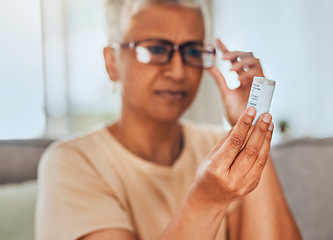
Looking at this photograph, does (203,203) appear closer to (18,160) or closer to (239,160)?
(239,160)

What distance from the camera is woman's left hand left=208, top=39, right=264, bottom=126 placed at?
66 centimetres

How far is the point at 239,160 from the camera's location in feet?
1.79

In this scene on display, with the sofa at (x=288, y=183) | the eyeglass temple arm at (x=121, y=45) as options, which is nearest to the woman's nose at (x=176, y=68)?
the eyeglass temple arm at (x=121, y=45)

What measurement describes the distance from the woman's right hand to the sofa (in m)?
0.68

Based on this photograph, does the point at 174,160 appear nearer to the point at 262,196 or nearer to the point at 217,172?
the point at 262,196

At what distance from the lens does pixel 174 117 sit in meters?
0.92

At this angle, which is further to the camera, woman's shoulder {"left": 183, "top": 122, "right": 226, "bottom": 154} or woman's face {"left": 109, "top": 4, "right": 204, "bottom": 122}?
woman's shoulder {"left": 183, "top": 122, "right": 226, "bottom": 154}

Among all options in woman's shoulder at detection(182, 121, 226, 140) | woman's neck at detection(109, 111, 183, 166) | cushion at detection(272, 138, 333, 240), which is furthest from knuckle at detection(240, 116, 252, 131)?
cushion at detection(272, 138, 333, 240)

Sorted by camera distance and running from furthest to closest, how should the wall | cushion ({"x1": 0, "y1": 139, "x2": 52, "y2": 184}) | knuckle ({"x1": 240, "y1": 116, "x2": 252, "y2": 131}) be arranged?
1. the wall
2. cushion ({"x1": 0, "y1": 139, "x2": 52, "y2": 184})
3. knuckle ({"x1": 240, "y1": 116, "x2": 252, "y2": 131})

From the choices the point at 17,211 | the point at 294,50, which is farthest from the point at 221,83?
the point at 294,50

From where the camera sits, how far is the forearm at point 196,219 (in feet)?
1.94

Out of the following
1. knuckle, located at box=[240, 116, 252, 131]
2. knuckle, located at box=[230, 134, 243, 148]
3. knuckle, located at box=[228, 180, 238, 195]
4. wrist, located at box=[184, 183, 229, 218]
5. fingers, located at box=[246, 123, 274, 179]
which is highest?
knuckle, located at box=[240, 116, 252, 131]

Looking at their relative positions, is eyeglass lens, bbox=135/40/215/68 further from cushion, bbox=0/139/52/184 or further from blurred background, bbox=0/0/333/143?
cushion, bbox=0/139/52/184

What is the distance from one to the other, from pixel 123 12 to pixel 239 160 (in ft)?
1.85
